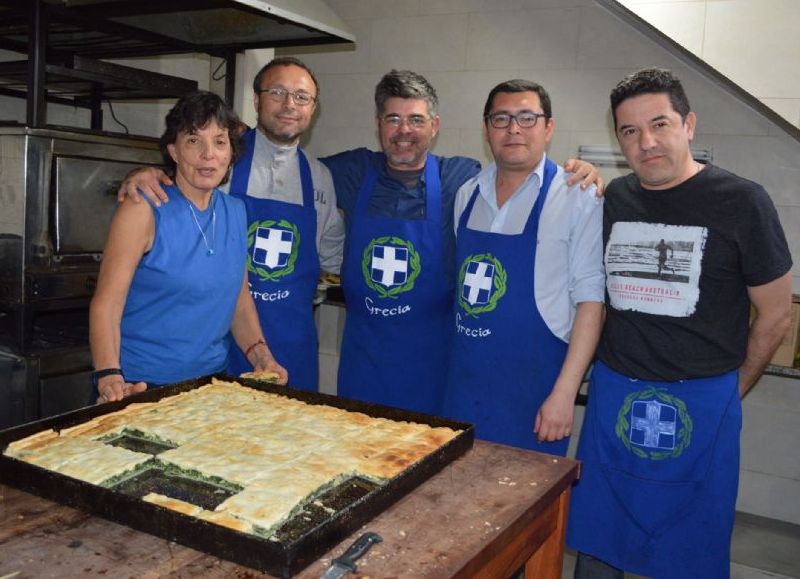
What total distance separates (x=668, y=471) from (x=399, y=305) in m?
0.94

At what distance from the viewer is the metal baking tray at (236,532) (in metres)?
1.00

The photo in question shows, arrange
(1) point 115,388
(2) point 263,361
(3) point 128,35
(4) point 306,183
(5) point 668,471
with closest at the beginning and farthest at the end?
(1) point 115,388 → (5) point 668,471 → (2) point 263,361 → (4) point 306,183 → (3) point 128,35

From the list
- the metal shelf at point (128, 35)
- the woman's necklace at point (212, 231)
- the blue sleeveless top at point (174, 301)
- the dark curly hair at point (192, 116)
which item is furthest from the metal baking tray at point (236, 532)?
the metal shelf at point (128, 35)

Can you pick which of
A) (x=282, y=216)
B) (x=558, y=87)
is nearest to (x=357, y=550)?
(x=282, y=216)

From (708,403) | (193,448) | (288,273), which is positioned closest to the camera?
(193,448)

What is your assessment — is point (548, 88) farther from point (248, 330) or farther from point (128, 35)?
point (248, 330)

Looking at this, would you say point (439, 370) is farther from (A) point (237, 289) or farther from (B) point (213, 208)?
(B) point (213, 208)

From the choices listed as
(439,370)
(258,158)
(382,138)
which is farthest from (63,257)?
(439,370)

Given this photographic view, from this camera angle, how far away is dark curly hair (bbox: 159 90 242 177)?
189 cm

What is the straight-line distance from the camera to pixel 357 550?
1.06m

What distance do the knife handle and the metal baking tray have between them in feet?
0.11

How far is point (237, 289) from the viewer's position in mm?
1995

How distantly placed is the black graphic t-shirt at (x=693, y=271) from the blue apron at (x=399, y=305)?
2.07 ft

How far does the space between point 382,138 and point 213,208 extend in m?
0.68
